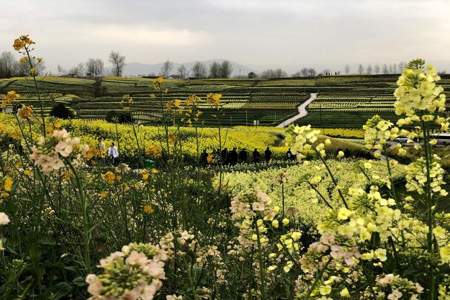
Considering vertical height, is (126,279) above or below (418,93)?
below

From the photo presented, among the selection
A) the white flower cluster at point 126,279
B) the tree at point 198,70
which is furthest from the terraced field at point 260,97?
the tree at point 198,70

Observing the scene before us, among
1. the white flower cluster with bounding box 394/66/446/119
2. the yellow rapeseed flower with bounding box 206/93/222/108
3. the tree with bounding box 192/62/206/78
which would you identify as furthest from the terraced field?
the tree with bounding box 192/62/206/78

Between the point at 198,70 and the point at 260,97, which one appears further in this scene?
the point at 198,70

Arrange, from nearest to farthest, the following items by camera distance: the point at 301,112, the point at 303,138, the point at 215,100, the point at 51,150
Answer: the point at 51,150 → the point at 303,138 → the point at 215,100 → the point at 301,112

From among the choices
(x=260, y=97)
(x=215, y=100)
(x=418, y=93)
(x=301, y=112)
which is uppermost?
Result: (x=418, y=93)

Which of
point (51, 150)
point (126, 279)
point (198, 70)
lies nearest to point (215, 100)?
point (51, 150)

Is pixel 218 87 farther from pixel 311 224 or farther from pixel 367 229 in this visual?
pixel 367 229

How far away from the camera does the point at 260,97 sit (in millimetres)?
55906

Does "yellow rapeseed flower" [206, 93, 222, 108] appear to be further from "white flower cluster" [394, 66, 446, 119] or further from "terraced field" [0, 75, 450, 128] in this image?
"terraced field" [0, 75, 450, 128]

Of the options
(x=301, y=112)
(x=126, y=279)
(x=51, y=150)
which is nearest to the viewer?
(x=126, y=279)

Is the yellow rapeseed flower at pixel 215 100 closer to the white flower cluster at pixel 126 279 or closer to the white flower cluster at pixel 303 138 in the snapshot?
the white flower cluster at pixel 303 138

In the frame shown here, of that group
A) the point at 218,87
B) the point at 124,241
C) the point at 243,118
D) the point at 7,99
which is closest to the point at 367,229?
the point at 124,241

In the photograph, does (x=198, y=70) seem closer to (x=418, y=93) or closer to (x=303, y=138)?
(x=303, y=138)

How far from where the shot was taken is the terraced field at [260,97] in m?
40.2
